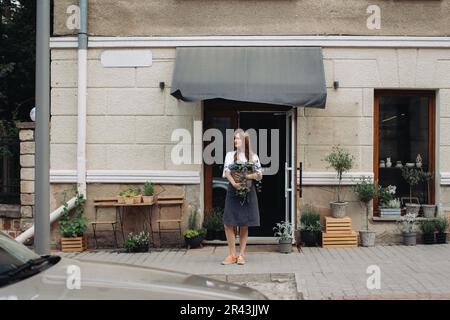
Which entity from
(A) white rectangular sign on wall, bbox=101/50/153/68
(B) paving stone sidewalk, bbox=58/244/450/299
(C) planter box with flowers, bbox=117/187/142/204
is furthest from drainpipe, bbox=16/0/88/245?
(A) white rectangular sign on wall, bbox=101/50/153/68

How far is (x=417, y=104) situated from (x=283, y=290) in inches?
190

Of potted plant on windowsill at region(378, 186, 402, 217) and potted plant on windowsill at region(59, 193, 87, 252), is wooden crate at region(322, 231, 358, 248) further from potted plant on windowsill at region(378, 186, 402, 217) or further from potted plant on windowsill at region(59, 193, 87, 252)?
potted plant on windowsill at region(59, 193, 87, 252)

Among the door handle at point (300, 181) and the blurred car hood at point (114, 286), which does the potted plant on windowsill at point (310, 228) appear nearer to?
the door handle at point (300, 181)

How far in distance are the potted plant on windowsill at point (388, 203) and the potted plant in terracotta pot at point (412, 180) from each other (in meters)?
0.20

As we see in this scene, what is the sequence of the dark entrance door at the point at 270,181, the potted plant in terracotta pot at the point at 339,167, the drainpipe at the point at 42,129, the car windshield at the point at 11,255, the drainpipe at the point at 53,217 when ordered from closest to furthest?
the car windshield at the point at 11,255
the drainpipe at the point at 42,129
the potted plant in terracotta pot at the point at 339,167
the drainpipe at the point at 53,217
the dark entrance door at the point at 270,181

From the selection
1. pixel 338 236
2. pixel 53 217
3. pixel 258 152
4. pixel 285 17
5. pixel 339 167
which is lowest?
pixel 338 236

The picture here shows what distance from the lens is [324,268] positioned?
7.81 meters

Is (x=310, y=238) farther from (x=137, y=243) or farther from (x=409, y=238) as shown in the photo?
(x=137, y=243)

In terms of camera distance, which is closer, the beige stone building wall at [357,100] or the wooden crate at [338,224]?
the wooden crate at [338,224]

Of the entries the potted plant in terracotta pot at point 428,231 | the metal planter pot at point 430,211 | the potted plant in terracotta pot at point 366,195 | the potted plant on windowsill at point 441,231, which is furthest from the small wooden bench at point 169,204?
the potted plant on windowsill at point 441,231

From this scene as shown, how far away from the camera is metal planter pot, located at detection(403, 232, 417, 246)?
9320 mm

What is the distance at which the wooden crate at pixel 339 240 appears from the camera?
9.23m

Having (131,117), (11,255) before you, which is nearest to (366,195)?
(131,117)

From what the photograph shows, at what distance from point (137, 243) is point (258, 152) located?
2752 mm
